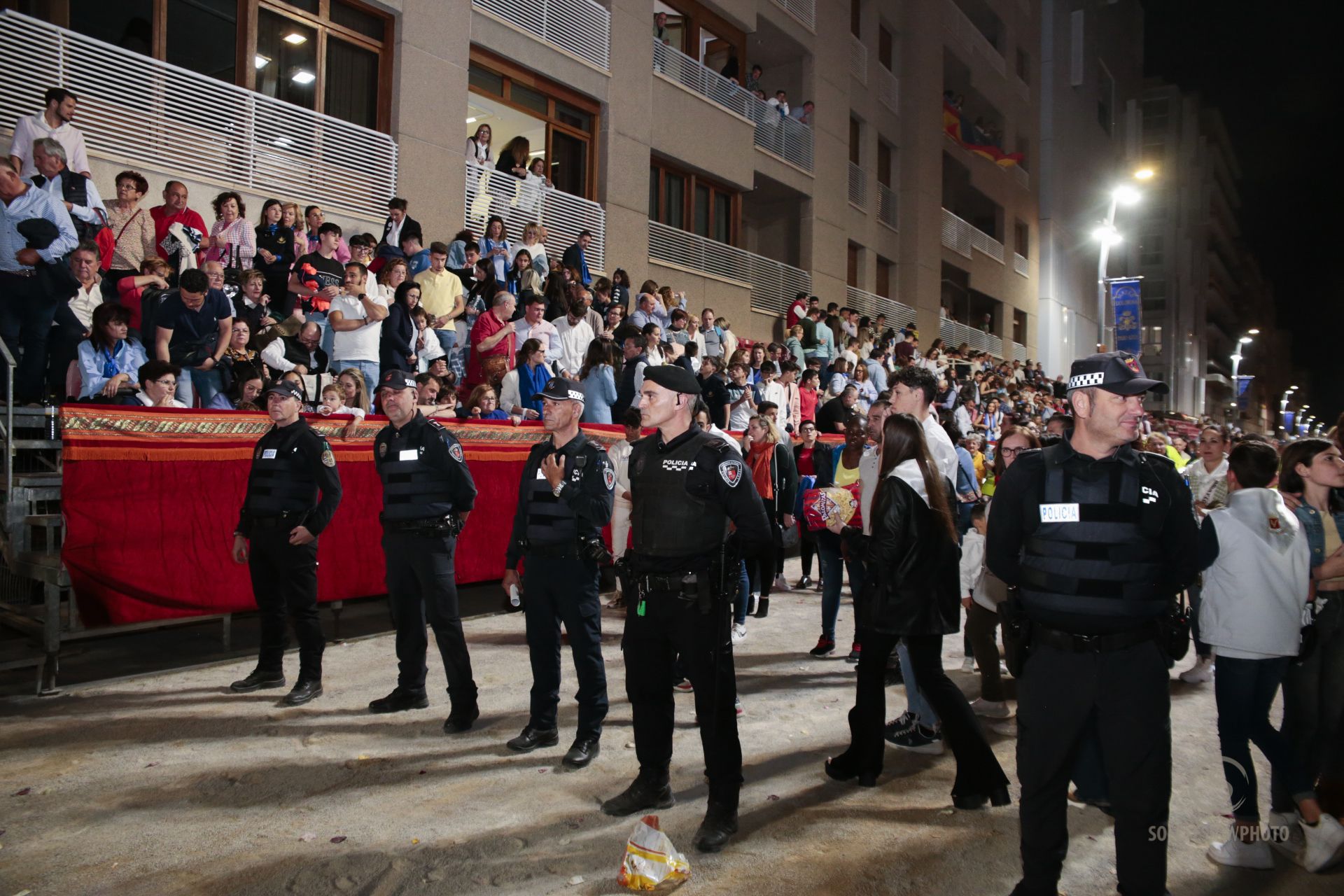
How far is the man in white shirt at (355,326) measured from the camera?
32.1 feet

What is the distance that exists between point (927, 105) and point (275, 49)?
2238 cm

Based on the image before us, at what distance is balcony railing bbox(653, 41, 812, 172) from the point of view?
64.8ft

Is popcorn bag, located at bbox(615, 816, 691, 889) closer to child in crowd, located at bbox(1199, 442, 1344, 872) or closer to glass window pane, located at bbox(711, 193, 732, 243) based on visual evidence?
child in crowd, located at bbox(1199, 442, 1344, 872)

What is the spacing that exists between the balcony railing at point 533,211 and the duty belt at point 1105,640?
510 inches

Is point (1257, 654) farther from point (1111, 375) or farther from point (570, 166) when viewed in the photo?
point (570, 166)

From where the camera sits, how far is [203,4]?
12.4m

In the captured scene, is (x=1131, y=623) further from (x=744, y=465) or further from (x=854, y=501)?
(x=854, y=501)

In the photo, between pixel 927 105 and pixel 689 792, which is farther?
pixel 927 105

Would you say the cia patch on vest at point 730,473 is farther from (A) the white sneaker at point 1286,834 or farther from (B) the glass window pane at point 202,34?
(B) the glass window pane at point 202,34

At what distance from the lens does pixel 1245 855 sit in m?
3.96

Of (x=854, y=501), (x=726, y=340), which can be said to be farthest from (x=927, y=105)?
(x=854, y=501)

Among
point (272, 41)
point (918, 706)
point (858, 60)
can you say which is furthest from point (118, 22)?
point (858, 60)

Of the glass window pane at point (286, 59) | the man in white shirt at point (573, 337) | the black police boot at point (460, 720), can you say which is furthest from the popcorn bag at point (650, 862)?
the glass window pane at point (286, 59)

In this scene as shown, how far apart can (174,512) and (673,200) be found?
15.5 m
